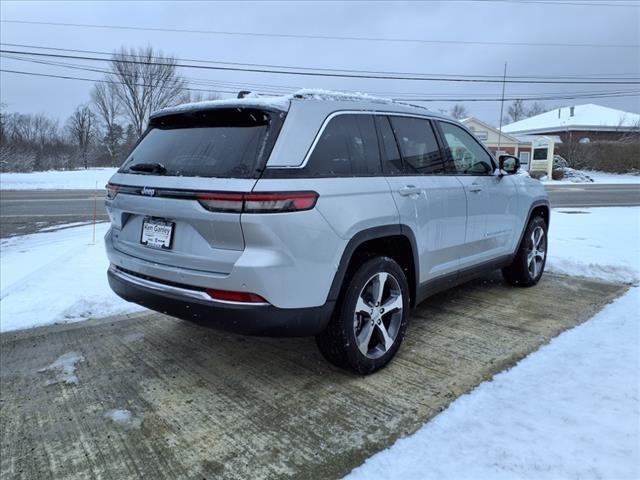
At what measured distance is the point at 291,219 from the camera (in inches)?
107

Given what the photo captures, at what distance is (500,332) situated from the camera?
418 cm

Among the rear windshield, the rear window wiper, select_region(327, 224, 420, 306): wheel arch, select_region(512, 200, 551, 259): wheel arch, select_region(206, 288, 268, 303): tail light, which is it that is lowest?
select_region(206, 288, 268, 303): tail light

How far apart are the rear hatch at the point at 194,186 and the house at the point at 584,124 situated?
5226cm

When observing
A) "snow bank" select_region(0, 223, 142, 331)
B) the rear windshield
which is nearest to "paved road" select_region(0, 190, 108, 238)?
"snow bank" select_region(0, 223, 142, 331)

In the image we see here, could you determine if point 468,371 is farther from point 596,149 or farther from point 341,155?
point 596,149

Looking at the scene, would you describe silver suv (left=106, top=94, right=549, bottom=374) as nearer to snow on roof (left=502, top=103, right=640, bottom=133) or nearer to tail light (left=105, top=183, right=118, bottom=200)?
tail light (left=105, top=183, right=118, bottom=200)

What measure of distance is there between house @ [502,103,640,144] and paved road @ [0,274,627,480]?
51.2m

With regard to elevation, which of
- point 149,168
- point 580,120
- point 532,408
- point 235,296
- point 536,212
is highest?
point 580,120

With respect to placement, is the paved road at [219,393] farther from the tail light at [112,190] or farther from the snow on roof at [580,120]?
the snow on roof at [580,120]

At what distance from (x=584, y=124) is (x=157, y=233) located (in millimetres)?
59889

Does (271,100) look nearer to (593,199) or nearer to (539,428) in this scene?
(539,428)

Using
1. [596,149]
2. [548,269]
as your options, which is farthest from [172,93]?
[548,269]

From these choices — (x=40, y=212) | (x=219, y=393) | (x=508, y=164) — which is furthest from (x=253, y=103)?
(x=40, y=212)

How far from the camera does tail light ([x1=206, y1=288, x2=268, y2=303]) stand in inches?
108
